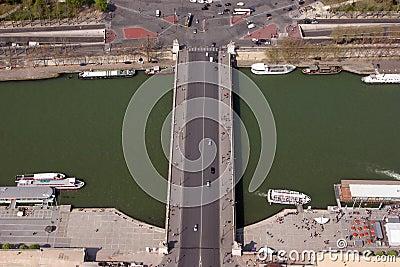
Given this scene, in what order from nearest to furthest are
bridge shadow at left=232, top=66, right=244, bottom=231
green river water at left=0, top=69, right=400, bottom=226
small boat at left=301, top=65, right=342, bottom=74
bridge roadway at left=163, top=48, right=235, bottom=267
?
bridge roadway at left=163, top=48, right=235, bottom=267
bridge shadow at left=232, top=66, right=244, bottom=231
green river water at left=0, top=69, right=400, bottom=226
small boat at left=301, top=65, right=342, bottom=74

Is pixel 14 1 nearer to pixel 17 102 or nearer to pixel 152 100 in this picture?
pixel 17 102

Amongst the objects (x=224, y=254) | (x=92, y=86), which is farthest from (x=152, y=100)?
(x=224, y=254)

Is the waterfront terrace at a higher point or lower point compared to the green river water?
lower

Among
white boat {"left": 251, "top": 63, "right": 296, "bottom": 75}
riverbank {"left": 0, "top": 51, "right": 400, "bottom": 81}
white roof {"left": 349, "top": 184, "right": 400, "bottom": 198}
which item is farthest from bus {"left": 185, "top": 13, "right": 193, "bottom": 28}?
white roof {"left": 349, "top": 184, "right": 400, "bottom": 198}

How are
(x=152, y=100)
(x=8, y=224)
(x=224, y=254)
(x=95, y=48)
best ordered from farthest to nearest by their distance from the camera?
1. (x=95, y=48)
2. (x=152, y=100)
3. (x=8, y=224)
4. (x=224, y=254)

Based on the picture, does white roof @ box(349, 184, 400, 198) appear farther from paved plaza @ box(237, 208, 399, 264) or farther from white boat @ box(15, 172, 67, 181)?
white boat @ box(15, 172, 67, 181)

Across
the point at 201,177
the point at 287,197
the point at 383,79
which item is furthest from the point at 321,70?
the point at 201,177

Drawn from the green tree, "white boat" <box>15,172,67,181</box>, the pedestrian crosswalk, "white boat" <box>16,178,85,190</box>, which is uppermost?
the pedestrian crosswalk
